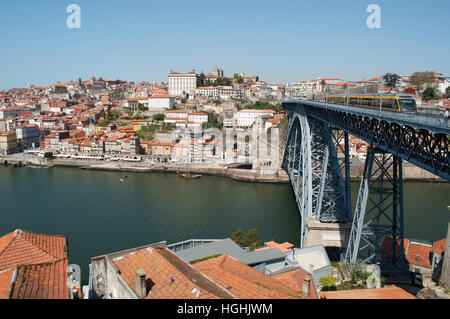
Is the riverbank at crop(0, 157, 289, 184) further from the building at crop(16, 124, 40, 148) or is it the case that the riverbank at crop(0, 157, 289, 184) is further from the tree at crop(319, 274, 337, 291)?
the tree at crop(319, 274, 337, 291)

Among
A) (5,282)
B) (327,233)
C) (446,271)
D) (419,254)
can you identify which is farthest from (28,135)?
(446,271)

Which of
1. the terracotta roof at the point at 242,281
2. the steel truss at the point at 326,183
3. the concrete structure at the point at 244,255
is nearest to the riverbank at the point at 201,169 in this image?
the steel truss at the point at 326,183

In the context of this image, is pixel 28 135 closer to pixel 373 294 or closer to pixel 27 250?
pixel 27 250

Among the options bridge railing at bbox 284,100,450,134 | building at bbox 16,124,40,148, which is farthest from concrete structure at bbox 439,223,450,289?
building at bbox 16,124,40,148

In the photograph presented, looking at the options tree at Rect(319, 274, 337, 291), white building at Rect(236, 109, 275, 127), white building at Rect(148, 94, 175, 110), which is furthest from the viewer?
white building at Rect(148, 94, 175, 110)
